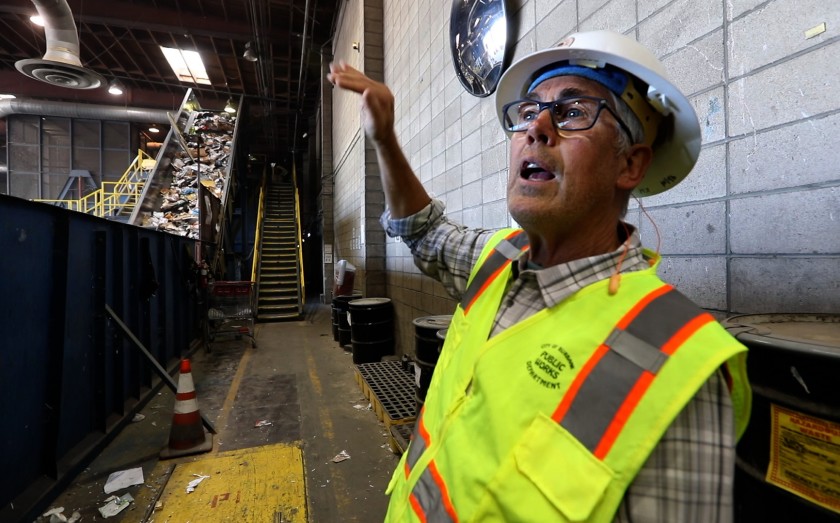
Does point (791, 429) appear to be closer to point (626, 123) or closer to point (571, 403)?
point (571, 403)

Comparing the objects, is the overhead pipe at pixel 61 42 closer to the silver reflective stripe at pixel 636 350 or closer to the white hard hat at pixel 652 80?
the white hard hat at pixel 652 80

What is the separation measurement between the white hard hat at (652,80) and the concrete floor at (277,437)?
2509mm

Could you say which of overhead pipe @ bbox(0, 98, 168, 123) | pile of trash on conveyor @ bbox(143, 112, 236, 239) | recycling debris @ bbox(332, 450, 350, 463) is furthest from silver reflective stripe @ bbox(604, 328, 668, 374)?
overhead pipe @ bbox(0, 98, 168, 123)

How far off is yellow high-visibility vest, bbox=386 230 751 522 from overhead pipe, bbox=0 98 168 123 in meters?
17.9

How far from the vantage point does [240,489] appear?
2.58 m

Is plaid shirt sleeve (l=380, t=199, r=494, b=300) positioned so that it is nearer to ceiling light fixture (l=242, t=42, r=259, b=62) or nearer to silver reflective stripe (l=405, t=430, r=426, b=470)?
silver reflective stripe (l=405, t=430, r=426, b=470)

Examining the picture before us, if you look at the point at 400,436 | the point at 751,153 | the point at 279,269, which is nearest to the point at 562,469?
the point at 751,153

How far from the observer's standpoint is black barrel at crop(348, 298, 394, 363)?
205 inches

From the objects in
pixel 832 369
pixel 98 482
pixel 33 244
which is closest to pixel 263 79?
pixel 33 244

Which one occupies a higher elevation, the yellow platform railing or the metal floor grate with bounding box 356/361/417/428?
the yellow platform railing

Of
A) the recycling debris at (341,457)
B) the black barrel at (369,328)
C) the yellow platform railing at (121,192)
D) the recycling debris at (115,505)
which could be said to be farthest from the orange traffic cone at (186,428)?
the yellow platform railing at (121,192)

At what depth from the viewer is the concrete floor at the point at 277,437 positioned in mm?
2441

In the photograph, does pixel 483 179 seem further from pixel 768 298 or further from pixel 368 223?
pixel 368 223

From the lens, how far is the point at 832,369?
74cm
